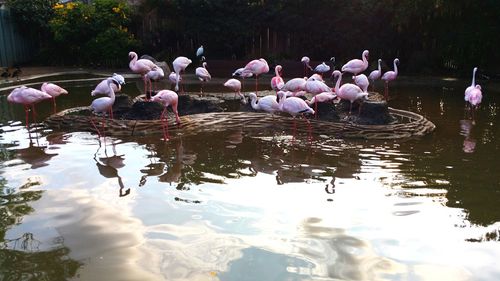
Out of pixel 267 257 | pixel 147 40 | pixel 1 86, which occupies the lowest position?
pixel 267 257

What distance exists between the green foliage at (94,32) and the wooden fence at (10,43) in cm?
136

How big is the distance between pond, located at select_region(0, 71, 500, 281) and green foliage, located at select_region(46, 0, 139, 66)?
10.7m

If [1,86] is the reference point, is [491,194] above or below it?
below

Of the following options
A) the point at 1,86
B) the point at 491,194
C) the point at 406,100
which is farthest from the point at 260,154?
the point at 1,86

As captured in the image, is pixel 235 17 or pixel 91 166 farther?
pixel 235 17

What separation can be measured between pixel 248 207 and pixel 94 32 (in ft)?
50.5

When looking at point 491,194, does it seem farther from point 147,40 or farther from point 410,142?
point 147,40

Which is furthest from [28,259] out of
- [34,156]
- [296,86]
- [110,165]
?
[296,86]

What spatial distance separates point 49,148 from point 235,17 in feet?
38.5

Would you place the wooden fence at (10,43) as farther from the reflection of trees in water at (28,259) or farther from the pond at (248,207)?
the reflection of trees in water at (28,259)

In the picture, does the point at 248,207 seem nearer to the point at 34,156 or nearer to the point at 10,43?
the point at 34,156

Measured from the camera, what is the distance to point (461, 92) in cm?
1223

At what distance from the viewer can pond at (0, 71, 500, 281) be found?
3521mm

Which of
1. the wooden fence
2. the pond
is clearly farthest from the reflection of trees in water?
the wooden fence
